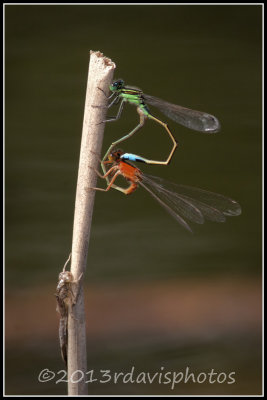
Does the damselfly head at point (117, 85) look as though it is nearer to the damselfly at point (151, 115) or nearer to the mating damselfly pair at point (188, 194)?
the damselfly at point (151, 115)

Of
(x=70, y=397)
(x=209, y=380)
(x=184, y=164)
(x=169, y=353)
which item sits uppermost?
(x=184, y=164)

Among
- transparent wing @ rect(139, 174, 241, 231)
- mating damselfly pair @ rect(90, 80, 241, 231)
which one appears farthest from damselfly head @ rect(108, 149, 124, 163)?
transparent wing @ rect(139, 174, 241, 231)

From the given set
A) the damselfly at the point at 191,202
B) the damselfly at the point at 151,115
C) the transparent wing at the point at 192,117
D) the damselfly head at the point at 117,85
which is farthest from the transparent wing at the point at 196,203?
the damselfly head at the point at 117,85

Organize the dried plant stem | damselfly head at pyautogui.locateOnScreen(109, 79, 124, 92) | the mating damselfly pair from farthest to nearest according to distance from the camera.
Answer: the mating damselfly pair < damselfly head at pyautogui.locateOnScreen(109, 79, 124, 92) < the dried plant stem

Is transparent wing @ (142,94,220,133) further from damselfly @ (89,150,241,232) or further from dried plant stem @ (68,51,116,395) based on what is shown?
dried plant stem @ (68,51,116,395)

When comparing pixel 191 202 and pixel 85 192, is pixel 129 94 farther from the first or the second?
pixel 191 202

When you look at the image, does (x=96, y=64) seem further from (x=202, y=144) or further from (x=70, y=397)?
(x=202, y=144)

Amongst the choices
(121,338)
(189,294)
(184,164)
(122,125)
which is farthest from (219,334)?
(122,125)
